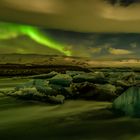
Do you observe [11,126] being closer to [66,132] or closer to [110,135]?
[66,132]

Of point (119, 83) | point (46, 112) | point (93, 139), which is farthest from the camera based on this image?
point (119, 83)

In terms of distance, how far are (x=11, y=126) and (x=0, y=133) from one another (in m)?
0.57

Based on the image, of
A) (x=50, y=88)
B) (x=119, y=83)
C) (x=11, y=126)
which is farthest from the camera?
(x=119, y=83)

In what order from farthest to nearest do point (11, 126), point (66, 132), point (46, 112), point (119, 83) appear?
point (119, 83) < point (46, 112) < point (11, 126) < point (66, 132)

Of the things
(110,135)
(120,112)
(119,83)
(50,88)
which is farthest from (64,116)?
(119,83)

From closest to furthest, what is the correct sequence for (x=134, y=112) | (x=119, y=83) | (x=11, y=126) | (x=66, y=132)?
1. (x=66, y=132)
2. (x=11, y=126)
3. (x=134, y=112)
4. (x=119, y=83)

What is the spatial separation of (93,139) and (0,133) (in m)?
1.78

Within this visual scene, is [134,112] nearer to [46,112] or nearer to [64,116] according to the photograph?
[64,116]

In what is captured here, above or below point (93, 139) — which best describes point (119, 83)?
above

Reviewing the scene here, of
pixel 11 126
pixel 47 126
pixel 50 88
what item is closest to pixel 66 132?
pixel 47 126

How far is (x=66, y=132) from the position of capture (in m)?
5.70

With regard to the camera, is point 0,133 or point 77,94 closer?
point 0,133

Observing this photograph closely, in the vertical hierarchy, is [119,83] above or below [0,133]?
above

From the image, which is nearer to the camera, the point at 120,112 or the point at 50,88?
the point at 120,112
